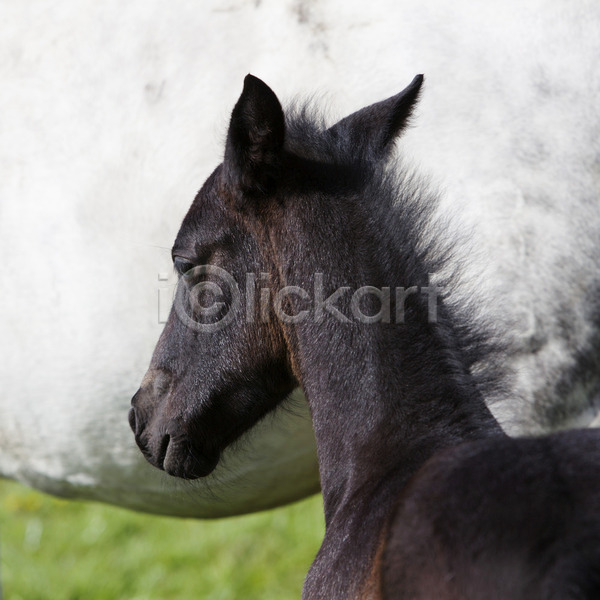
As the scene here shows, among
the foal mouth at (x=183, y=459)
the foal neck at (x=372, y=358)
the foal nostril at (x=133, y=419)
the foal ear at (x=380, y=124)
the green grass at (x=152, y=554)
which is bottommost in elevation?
the green grass at (x=152, y=554)

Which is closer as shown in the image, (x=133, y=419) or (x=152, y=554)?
(x=133, y=419)

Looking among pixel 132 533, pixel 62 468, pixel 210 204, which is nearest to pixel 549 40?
pixel 210 204

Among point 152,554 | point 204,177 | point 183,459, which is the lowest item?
point 152,554

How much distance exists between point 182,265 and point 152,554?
2.97 meters

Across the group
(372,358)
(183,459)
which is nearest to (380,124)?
(372,358)

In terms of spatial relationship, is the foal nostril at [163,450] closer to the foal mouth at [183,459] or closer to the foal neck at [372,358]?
the foal mouth at [183,459]

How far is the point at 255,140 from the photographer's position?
79.9 inches

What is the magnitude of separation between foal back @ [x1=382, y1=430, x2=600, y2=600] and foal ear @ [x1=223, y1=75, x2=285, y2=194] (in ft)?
2.61

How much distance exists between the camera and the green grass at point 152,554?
4.44 metres

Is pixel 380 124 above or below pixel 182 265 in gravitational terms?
above

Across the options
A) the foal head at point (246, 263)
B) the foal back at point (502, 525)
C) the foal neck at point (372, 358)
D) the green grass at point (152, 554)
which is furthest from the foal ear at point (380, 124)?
the green grass at point (152, 554)

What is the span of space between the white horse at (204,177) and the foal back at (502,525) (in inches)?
24.7

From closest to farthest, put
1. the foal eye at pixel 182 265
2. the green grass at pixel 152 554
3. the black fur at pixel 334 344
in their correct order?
the black fur at pixel 334 344 → the foal eye at pixel 182 265 → the green grass at pixel 152 554

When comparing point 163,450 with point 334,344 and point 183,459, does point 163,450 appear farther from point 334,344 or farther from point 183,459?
point 334,344
